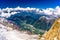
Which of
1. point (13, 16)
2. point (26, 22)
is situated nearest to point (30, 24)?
point (26, 22)

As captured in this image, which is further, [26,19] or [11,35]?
[26,19]

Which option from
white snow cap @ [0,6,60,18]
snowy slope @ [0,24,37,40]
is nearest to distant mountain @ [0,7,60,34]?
white snow cap @ [0,6,60,18]

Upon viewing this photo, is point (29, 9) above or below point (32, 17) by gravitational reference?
above

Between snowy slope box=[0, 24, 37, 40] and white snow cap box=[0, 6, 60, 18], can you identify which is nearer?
snowy slope box=[0, 24, 37, 40]

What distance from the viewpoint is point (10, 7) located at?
9227 mm

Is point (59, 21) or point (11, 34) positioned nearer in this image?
point (59, 21)

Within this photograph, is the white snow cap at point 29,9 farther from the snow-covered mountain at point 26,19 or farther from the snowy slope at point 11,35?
the snowy slope at point 11,35

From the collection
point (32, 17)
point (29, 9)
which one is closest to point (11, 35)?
point (32, 17)

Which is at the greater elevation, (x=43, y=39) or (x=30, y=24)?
(x=30, y=24)

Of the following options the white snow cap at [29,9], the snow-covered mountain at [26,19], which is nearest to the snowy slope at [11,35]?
the snow-covered mountain at [26,19]

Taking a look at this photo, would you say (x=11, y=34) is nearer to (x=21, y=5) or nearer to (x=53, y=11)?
(x=21, y=5)

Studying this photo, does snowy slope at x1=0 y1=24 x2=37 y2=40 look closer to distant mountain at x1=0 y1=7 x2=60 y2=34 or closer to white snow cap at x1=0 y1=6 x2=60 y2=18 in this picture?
distant mountain at x1=0 y1=7 x2=60 y2=34

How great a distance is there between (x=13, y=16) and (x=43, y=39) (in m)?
1.73

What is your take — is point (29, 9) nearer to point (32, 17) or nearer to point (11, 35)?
point (32, 17)
